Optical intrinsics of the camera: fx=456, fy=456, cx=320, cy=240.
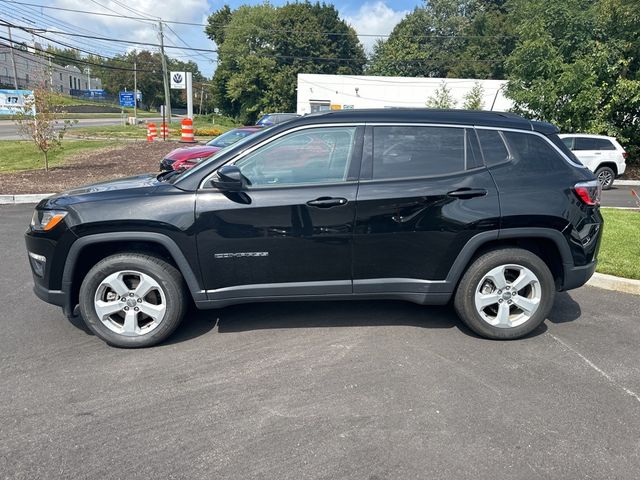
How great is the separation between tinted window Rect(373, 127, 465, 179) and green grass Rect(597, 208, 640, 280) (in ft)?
9.36

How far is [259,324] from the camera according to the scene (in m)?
4.10

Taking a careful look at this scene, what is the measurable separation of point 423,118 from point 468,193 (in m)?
0.72

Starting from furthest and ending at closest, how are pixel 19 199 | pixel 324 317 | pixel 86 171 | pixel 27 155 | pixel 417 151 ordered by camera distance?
pixel 27 155 → pixel 86 171 → pixel 19 199 → pixel 324 317 → pixel 417 151

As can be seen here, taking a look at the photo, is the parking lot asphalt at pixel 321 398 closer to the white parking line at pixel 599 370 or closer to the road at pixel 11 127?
the white parking line at pixel 599 370

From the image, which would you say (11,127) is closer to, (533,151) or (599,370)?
(533,151)

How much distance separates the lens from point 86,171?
13352mm

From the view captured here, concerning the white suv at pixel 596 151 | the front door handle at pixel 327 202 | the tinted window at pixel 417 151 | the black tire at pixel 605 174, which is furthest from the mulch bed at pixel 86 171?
the black tire at pixel 605 174

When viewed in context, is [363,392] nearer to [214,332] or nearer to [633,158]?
[214,332]

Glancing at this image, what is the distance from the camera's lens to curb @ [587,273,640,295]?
493 centimetres

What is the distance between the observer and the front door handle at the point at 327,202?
137 inches

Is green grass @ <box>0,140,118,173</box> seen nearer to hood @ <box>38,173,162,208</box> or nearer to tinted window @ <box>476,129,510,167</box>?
hood @ <box>38,173,162,208</box>

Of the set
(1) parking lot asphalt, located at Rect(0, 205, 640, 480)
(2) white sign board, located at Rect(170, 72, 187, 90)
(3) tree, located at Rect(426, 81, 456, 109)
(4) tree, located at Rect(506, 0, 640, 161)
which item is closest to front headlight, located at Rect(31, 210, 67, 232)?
(1) parking lot asphalt, located at Rect(0, 205, 640, 480)

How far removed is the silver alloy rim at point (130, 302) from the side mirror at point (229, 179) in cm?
93

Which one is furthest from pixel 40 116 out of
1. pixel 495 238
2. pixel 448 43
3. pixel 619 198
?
pixel 448 43
